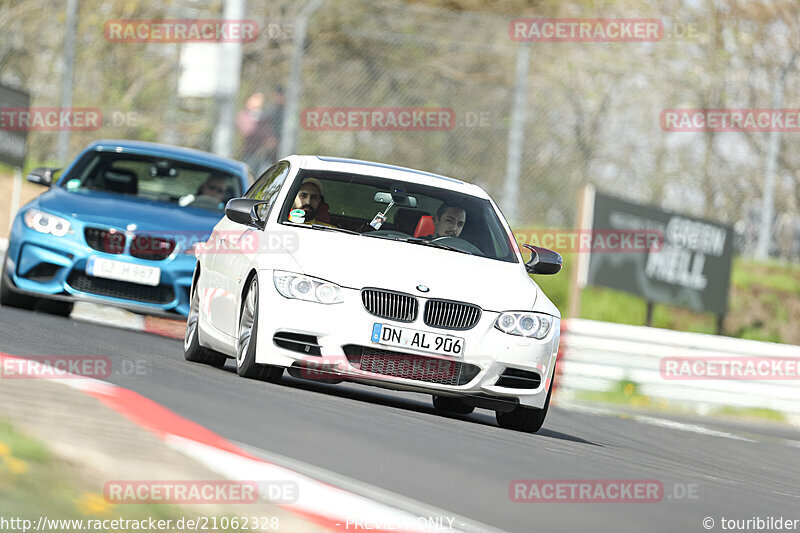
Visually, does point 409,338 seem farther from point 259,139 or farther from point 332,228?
point 259,139

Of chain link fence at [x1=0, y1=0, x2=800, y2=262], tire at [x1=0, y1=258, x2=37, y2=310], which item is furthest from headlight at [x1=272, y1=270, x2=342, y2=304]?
chain link fence at [x1=0, y1=0, x2=800, y2=262]

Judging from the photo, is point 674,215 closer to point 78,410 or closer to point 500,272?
point 500,272

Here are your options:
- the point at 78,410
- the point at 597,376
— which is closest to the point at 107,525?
the point at 78,410

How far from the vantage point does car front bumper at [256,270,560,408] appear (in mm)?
8047

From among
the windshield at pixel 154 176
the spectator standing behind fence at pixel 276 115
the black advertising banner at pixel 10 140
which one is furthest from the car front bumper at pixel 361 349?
the spectator standing behind fence at pixel 276 115

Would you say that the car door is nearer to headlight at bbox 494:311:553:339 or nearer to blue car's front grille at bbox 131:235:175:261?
headlight at bbox 494:311:553:339

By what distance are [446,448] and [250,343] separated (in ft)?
5.72

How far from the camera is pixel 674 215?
1825cm

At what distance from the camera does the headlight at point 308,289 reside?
8078 millimetres

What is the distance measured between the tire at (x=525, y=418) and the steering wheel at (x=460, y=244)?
3.22 feet

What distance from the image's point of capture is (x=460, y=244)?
29.8 ft

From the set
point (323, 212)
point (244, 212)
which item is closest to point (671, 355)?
point (323, 212)

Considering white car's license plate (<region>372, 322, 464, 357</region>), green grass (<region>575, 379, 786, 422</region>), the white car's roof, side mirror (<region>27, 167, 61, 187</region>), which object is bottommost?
green grass (<region>575, 379, 786, 422</region>)

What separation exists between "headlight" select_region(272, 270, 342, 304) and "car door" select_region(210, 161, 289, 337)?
0.50 metres
